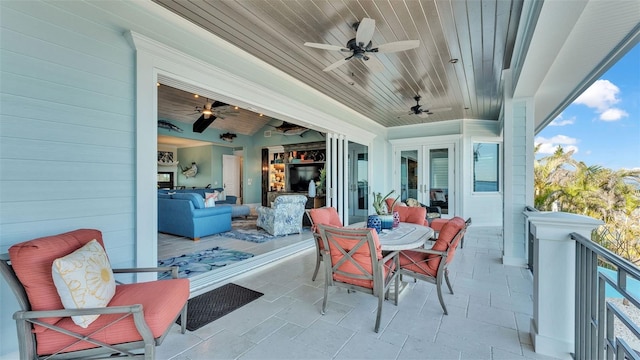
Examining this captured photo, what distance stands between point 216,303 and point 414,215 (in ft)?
9.09

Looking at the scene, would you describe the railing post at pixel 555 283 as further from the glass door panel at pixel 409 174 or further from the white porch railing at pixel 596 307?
the glass door panel at pixel 409 174

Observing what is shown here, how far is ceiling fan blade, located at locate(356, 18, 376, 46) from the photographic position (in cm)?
230

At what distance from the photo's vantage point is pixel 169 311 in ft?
5.40

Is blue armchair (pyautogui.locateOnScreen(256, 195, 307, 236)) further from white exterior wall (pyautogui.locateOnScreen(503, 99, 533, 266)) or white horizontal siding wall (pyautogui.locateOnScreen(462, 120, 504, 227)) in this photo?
white horizontal siding wall (pyautogui.locateOnScreen(462, 120, 504, 227))

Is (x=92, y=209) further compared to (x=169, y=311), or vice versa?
(x=92, y=209)

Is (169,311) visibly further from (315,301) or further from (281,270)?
(281,270)

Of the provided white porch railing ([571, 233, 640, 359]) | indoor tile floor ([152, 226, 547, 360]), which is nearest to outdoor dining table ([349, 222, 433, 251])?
indoor tile floor ([152, 226, 547, 360])

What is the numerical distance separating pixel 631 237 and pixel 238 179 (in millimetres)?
10635

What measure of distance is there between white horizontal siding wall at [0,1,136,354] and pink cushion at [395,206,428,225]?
10.9ft

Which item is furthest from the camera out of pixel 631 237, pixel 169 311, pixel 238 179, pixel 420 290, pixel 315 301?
pixel 238 179

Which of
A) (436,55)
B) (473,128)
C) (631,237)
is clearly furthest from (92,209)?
(473,128)

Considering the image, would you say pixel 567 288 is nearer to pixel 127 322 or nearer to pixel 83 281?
pixel 127 322

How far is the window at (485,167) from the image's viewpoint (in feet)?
23.5

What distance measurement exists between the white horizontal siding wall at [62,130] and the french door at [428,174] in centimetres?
716
